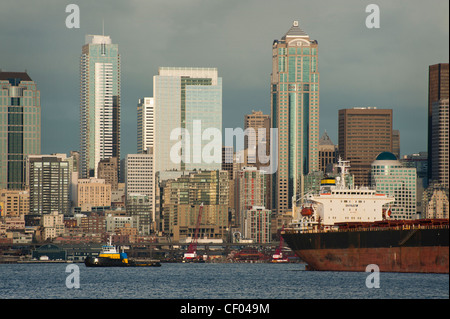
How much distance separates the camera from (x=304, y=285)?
80.0 meters

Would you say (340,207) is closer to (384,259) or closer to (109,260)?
(384,259)

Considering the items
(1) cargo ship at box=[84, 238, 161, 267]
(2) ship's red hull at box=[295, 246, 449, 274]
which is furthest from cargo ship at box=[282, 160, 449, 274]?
(1) cargo ship at box=[84, 238, 161, 267]

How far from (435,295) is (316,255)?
3949 cm

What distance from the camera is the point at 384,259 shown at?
9156cm

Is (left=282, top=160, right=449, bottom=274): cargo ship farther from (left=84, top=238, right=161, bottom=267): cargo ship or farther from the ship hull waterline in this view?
(left=84, top=238, right=161, bottom=267): cargo ship

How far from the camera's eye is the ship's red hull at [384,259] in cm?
8438

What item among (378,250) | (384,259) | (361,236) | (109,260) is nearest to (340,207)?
(361,236)

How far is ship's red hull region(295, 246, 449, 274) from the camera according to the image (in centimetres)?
8438

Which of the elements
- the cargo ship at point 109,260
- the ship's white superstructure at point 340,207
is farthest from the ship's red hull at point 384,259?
the cargo ship at point 109,260
